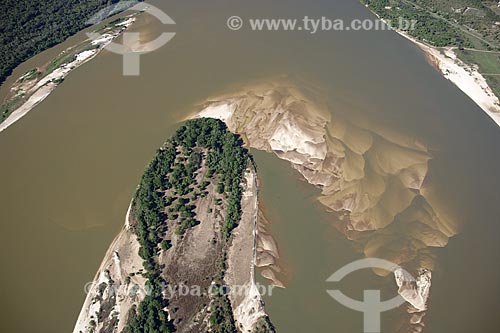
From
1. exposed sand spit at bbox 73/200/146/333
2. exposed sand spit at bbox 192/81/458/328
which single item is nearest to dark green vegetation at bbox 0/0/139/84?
exposed sand spit at bbox 192/81/458/328

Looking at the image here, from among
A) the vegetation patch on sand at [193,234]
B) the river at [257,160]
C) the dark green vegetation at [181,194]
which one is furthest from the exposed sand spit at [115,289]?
the river at [257,160]

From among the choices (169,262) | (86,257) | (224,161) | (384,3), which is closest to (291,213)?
(224,161)

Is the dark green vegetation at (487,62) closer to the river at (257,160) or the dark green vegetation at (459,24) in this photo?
the dark green vegetation at (459,24)

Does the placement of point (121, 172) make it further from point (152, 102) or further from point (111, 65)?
point (111, 65)

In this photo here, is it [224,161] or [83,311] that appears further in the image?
[224,161]

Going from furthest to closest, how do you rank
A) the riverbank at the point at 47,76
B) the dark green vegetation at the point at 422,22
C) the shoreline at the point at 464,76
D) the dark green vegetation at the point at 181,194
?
the dark green vegetation at the point at 422,22
the shoreline at the point at 464,76
the riverbank at the point at 47,76
the dark green vegetation at the point at 181,194

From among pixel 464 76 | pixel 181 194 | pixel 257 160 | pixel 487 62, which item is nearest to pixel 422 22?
pixel 487 62

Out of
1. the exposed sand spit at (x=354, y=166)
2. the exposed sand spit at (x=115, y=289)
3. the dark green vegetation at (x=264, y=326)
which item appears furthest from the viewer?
the exposed sand spit at (x=354, y=166)
